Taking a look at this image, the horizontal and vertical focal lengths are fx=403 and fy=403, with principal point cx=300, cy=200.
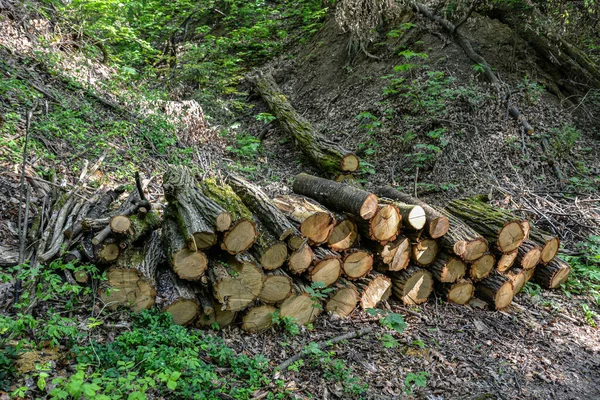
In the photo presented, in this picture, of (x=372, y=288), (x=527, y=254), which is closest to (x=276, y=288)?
(x=372, y=288)

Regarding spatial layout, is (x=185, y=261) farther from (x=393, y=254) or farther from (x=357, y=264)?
(x=393, y=254)

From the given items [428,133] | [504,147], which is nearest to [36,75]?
[428,133]

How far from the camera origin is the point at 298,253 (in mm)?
4129

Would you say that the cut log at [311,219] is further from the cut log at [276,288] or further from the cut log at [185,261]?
the cut log at [185,261]

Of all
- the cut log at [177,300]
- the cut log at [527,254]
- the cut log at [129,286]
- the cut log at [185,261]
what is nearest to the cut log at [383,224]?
the cut log at [527,254]

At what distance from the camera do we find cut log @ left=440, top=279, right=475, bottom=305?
15.6ft

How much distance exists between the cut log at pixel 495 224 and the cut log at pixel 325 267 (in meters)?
1.92

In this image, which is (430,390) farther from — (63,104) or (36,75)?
(36,75)

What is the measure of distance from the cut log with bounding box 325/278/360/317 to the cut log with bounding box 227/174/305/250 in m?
0.69

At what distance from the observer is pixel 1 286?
3.59 meters

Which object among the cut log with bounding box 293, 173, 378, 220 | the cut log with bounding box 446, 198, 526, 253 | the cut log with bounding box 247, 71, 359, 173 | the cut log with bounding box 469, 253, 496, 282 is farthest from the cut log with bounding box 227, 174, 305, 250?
the cut log with bounding box 247, 71, 359, 173

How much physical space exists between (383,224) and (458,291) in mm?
1297

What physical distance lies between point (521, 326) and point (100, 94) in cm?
845

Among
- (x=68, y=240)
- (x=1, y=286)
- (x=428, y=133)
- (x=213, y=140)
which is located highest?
(x=428, y=133)
